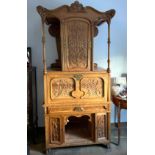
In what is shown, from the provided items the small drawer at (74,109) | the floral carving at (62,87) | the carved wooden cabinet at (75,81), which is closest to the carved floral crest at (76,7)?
the carved wooden cabinet at (75,81)

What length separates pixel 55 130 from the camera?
2.30m

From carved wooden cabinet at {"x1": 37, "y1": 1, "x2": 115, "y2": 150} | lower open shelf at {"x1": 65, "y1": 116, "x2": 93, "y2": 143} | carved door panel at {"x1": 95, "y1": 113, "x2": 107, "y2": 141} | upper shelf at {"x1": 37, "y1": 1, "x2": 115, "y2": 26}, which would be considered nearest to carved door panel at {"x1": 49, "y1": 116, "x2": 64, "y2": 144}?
carved wooden cabinet at {"x1": 37, "y1": 1, "x2": 115, "y2": 150}

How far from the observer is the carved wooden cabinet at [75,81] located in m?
2.18

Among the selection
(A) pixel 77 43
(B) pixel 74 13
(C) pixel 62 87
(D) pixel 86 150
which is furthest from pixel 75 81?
(D) pixel 86 150

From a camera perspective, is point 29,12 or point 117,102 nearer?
point 117,102

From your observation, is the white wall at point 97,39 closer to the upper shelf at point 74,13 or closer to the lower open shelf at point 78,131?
the lower open shelf at point 78,131

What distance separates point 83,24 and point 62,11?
0.28 m

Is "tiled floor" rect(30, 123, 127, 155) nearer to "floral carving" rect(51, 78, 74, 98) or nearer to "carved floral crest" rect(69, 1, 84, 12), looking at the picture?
"floral carving" rect(51, 78, 74, 98)

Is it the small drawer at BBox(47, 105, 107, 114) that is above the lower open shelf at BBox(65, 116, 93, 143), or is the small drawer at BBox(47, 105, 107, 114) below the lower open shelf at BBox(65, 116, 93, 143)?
above

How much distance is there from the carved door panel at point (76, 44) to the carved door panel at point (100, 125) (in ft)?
2.08

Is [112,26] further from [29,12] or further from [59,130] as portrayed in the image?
[59,130]

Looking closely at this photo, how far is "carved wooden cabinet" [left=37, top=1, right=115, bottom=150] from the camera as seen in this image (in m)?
2.18
